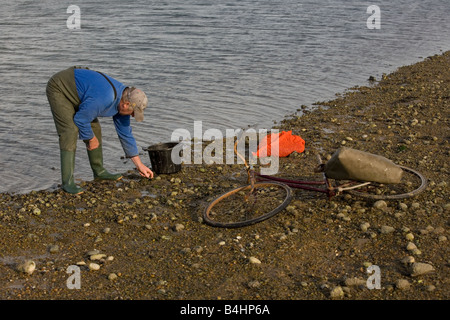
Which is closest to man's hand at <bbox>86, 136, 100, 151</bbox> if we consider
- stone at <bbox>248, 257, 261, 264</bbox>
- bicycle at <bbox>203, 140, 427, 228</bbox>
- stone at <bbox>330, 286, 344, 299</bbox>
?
bicycle at <bbox>203, 140, 427, 228</bbox>

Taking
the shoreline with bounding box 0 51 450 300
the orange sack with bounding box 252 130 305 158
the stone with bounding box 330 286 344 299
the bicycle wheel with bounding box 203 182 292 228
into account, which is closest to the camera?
the stone with bounding box 330 286 344 299

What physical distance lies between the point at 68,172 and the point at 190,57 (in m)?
10.7

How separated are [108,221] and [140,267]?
141 cm

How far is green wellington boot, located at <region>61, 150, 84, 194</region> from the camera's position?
795 centimetres

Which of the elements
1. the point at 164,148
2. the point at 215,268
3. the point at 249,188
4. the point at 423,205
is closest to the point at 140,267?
the point at 215,268

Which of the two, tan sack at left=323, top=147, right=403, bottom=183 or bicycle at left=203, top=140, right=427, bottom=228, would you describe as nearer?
tan sack at left=323, top=147, right=403, bottom=183

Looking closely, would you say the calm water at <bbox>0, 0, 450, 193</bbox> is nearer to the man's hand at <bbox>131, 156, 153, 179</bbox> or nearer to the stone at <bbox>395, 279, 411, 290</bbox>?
the man's hand at <bbox>131, 156, 153, 179</bbox>

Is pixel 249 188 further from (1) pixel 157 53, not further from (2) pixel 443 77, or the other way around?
(1) pixel 157 53

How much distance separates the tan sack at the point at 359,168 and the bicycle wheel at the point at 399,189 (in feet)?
0.78

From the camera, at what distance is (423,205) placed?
7078 millimetres

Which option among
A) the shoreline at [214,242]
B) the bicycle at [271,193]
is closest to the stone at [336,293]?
the shoreline at [214,242]

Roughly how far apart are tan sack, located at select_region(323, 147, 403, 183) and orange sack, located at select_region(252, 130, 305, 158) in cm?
252

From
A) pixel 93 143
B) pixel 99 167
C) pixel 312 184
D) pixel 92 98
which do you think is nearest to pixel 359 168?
pixel 312 184
